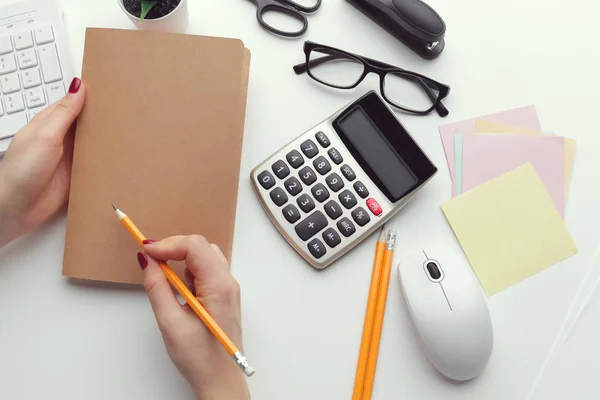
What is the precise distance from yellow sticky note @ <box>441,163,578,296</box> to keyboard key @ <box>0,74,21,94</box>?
1.68 ft

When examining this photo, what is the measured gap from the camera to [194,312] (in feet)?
2.03

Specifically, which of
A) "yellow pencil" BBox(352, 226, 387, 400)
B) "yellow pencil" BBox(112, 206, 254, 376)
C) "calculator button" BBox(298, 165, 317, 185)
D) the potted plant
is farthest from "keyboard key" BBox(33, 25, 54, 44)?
"yellow pencil" BBox(352, 226, 387, 400)

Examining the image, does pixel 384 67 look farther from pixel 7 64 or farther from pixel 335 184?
pixel 7 64

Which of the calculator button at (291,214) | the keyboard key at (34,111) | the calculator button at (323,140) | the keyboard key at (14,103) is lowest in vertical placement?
the calculator button at (291,214)

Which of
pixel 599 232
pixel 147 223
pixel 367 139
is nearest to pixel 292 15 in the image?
pixel 367 139

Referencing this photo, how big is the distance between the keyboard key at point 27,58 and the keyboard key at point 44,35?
0.01m

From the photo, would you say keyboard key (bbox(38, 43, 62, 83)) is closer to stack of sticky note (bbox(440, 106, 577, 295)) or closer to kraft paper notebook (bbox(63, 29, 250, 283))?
kraft paper notebook (bbox(63, 29, 250, 283))

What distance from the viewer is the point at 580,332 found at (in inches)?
27.7

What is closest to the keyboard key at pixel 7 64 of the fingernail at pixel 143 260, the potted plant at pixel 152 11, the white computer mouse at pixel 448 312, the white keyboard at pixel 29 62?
the white keyboard at pixel 29 62

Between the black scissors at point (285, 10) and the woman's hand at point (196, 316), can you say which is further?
the black scissors at point (285, 10)

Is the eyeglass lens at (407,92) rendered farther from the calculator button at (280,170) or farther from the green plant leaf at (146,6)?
the green plant leaf at (146,6)

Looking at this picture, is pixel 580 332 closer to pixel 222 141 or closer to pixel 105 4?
pixel 222 141

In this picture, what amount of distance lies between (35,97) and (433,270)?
490mm

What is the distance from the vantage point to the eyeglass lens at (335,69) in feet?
2.46
